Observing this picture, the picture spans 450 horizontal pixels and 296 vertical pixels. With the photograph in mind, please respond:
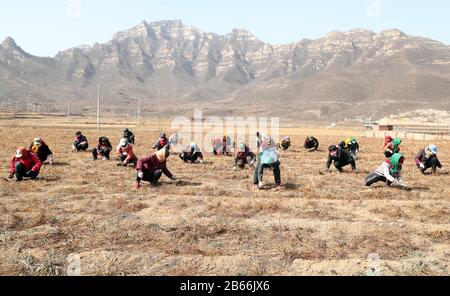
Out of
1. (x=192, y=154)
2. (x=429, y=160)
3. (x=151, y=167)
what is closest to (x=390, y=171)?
(x=429, y=160)

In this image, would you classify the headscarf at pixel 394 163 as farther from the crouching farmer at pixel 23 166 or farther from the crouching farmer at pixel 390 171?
the crouching farmer at pixel 23 166

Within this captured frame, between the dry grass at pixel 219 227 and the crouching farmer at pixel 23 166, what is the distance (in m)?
0.37

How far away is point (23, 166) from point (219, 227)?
8156 mm

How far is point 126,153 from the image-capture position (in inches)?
723

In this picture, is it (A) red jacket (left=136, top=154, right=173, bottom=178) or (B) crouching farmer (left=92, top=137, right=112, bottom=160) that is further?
(B) crouching farmer (left=92, top=137, right=112, bottom=160)

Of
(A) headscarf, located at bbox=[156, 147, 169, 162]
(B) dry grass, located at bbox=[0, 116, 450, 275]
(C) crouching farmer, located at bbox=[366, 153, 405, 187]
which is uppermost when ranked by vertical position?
(A) headscarf, located at bbox=[156, 147, 169, 162]

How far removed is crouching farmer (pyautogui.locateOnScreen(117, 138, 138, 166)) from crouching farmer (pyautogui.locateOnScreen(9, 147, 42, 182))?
4323mm

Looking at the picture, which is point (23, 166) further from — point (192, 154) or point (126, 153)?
point (192, 154)

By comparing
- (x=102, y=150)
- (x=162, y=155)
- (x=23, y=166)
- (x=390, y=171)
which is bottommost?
(x=390, y=171)

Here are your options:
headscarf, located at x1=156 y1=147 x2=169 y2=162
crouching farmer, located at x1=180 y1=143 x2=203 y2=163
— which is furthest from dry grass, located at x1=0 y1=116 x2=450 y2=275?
crouching farmer, located at x1=180 y1=143 x2=203 y2=163

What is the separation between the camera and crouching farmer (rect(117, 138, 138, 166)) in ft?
59.0

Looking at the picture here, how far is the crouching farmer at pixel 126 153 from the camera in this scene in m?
18.0

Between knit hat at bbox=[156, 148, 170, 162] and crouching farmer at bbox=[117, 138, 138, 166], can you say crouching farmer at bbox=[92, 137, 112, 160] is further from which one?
knit hat at bbox=[156, 148, 170, 162]
